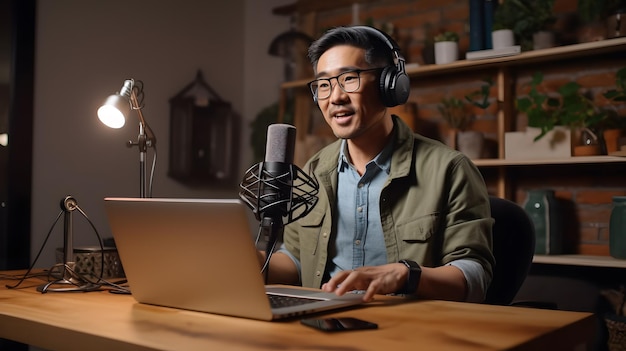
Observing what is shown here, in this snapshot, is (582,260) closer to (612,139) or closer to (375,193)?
(612,139)

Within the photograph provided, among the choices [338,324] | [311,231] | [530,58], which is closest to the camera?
[338,324]

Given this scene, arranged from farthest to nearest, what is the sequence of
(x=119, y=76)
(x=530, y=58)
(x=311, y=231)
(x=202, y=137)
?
1. (x=202, y=137)
2. (x=119, y=76)
3. (x=530, y=58)
4. (x=311, y=231)

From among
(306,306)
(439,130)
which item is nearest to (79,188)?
(439,130)

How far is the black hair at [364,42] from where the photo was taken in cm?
175

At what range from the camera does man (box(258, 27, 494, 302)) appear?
164 cm

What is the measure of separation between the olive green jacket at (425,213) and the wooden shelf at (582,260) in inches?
54.8

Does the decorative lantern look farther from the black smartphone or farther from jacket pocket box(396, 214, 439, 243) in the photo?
the black smartphone

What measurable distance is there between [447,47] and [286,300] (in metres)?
2.50

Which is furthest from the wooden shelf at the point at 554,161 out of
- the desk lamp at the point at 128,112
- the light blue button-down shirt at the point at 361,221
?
the desk lamp at the point at 128,112

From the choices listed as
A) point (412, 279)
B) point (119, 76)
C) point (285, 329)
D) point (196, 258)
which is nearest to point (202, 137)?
point (119, 76)

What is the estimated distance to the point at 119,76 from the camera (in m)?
3.68

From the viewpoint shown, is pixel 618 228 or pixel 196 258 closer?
pixel 196 258

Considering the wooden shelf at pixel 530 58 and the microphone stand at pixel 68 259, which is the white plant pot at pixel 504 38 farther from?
the microphone stand at pixel 68 259

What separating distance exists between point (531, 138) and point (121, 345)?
2.55 metres
